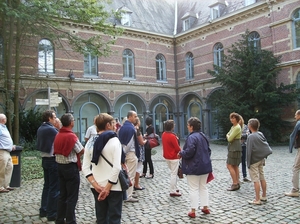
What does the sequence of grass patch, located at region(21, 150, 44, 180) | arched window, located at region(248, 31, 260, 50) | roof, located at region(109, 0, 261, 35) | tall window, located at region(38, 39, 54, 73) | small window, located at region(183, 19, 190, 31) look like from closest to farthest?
grass patch, located at region(21, 150, 44, 180) → tall window, located at region(38, 39, 54, 73) → arched window, located at region(248, 31, 260, 50) → roof, located at region(109, 0, 261, 35) → small window, located at region(183, 19, 190, 31)

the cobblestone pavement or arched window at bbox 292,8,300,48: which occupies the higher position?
arched window at bbox 292,8,300,48

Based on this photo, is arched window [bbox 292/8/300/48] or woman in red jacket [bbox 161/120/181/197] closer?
woman in red jacket [bbox 161/120/181/197]

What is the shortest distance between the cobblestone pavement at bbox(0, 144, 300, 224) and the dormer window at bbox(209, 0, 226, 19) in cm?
1598

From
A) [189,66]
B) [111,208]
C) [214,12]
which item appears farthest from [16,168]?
[214,12]

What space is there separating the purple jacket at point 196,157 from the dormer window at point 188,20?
1951cm

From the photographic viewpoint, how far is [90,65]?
1917 centimetres

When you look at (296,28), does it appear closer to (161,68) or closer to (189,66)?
(189,66)

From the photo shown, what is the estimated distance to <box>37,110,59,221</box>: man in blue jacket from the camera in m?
4.41

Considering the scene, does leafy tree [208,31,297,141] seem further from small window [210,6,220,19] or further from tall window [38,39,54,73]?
tall window [38,39,54,73]

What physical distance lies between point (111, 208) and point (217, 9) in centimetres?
2007

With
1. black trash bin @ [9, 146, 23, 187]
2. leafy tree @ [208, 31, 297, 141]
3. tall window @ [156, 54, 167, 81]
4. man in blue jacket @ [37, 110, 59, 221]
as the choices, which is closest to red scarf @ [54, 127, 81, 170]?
man in blue jacket @ [37, 110, 59, 221]

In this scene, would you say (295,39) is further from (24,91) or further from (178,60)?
(24,91)

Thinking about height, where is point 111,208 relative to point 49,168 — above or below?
below

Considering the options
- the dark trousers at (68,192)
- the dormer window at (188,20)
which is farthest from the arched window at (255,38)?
the dark trousers at (68,192)
